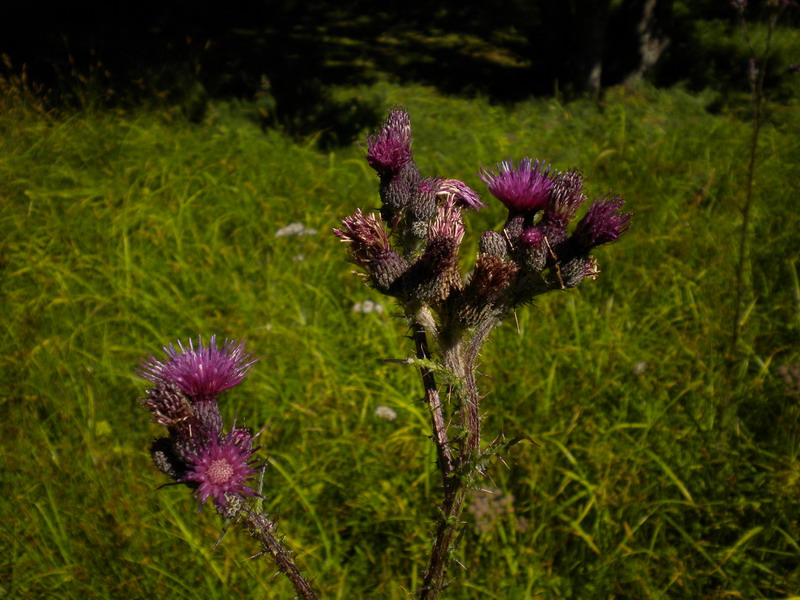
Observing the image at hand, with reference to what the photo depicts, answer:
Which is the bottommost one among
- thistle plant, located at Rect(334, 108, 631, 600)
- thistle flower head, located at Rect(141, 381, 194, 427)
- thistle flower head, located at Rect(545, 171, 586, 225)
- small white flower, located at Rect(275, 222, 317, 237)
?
small white flower, located at Rect(275, 222, 317, 237)

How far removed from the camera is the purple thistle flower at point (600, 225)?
4.66ft

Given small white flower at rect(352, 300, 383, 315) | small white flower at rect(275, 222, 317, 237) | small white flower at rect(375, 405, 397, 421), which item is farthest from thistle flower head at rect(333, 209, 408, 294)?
small white flower at rect(275, 222, 317, 237)

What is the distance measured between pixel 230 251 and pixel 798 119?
506 cm

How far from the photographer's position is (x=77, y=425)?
2779 mm

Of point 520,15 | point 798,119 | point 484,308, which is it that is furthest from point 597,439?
Answer: point 520,15

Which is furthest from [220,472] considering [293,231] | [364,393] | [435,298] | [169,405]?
[293,231]

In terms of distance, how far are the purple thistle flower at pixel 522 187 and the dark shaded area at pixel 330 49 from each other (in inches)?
182

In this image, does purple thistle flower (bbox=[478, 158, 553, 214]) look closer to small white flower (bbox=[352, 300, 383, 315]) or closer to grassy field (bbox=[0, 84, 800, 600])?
grassy field (bbox=[0, 84, 800, 600])

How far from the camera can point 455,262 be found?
4.46ft

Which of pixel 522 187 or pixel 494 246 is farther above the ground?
pixel 522 187

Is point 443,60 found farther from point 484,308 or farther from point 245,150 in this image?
point 484,308

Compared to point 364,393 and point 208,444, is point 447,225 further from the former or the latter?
point 364,393

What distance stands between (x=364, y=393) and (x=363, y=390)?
0.62 feet

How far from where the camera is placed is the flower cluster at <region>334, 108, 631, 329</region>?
4.44 feet
